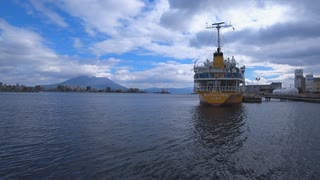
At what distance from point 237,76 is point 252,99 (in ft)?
110

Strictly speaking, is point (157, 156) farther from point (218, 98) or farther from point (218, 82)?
point (218, 82)

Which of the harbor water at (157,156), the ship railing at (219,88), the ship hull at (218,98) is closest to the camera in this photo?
the harbor water at (157,156)

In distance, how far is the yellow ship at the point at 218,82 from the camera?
61375 millimetres

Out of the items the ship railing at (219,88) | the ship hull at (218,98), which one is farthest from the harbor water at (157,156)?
the ship railing at (219,88)

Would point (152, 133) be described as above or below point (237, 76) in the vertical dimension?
below

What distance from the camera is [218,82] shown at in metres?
66.8

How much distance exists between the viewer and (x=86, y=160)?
1530 cm

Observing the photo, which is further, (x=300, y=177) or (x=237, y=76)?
(x=237, y=76)

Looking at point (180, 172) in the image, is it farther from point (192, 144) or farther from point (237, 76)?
point (237, 76)

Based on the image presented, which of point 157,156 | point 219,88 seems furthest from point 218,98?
point 157,156

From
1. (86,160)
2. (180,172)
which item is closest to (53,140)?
(86,160)

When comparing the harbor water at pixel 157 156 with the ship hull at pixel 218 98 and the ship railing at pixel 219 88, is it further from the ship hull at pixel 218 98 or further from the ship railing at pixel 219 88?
the ship railing at pixel 219 88

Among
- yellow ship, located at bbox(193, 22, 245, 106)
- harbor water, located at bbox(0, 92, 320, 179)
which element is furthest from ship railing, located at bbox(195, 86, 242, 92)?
harbor water, located at bbox(0, 92, 320, 179)

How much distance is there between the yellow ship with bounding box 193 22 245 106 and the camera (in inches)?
2416
